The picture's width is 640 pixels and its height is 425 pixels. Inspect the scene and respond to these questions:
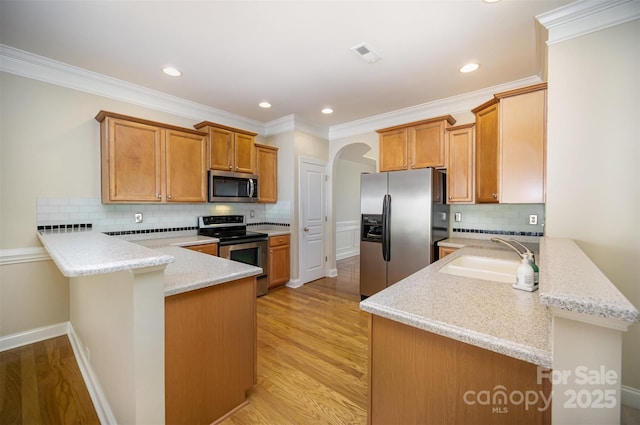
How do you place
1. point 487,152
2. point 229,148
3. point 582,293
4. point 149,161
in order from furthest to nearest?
point 229,148, point 149,161, point 487,152, point 582,293

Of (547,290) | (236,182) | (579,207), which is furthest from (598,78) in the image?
(236,182)

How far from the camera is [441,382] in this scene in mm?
1021

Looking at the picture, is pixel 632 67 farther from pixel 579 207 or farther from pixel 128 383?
pixel 128 383

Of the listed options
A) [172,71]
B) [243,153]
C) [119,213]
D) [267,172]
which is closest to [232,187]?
[243,153]

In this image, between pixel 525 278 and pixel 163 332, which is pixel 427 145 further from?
pixel 163 332

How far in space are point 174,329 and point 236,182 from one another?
109 inches

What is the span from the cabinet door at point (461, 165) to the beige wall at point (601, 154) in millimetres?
1243

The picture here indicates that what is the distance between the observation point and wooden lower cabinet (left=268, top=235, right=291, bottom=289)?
4.00 meters

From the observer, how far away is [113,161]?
2.76m

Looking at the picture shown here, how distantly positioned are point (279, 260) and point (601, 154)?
11.9 ft

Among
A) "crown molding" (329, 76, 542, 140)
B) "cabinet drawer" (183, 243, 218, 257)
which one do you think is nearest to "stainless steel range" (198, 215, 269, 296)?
"cabinet drawer" (183, 243, 218, 257)

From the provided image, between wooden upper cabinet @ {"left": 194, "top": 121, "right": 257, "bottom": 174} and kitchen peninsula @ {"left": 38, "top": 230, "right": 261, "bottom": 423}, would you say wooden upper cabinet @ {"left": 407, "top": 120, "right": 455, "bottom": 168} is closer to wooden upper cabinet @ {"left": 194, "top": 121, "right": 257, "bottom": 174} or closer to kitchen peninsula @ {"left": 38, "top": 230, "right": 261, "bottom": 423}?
wooden upper cabinet @ {"left": 194, "top": 121, "right": 257, "bottom": 174}

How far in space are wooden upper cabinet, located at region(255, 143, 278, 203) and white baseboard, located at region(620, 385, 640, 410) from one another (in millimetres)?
4086

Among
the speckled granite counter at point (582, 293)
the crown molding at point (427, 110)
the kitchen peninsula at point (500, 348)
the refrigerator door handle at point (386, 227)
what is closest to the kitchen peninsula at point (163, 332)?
the kitchen peninsula at point (500, 348)
